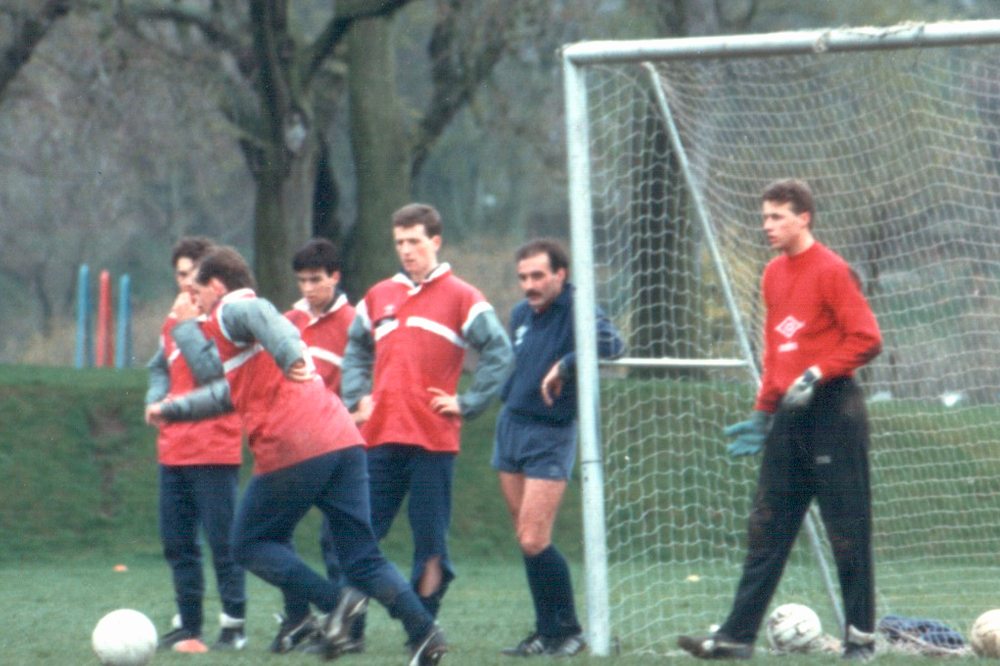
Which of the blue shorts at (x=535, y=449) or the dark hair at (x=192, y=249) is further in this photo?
the dark hair at (x=192, y=249)

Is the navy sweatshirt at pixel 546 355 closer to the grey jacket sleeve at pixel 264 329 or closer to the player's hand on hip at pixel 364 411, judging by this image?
the player's hand on hip at pixel 364 411

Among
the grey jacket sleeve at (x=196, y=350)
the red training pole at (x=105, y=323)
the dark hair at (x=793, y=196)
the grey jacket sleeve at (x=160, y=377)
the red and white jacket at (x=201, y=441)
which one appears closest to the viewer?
the dark hair at (x=793, y=196)

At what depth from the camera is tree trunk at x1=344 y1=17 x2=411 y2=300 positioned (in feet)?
50.4

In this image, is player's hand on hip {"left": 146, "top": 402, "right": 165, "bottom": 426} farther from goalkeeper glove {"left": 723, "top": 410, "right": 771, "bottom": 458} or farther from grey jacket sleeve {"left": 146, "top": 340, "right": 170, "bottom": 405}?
goalkeeper glove {"left": 723, "top": 410, "right": 771, "bottom": 458}

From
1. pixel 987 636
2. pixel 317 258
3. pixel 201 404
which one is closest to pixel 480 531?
pixel 317 258

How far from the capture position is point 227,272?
583cm

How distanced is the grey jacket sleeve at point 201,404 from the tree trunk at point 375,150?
877cm

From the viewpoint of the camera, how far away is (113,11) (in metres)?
13.8

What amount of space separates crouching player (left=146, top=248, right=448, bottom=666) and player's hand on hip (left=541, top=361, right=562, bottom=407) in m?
Answer: 0.93

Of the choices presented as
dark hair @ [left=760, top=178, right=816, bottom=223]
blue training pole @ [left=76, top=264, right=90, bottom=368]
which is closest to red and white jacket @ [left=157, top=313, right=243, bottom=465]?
dark hair @ [left=760, top=178, right=816, bottom=223]

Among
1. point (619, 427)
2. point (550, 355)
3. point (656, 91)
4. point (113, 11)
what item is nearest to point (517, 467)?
point (550, 355)

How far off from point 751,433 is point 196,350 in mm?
2371

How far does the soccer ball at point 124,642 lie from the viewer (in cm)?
560

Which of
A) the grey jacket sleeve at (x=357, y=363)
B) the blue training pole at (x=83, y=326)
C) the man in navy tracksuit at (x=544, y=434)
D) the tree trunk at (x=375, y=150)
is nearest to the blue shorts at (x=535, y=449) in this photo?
the man in navy tracksuit at (x=544, y=434)
